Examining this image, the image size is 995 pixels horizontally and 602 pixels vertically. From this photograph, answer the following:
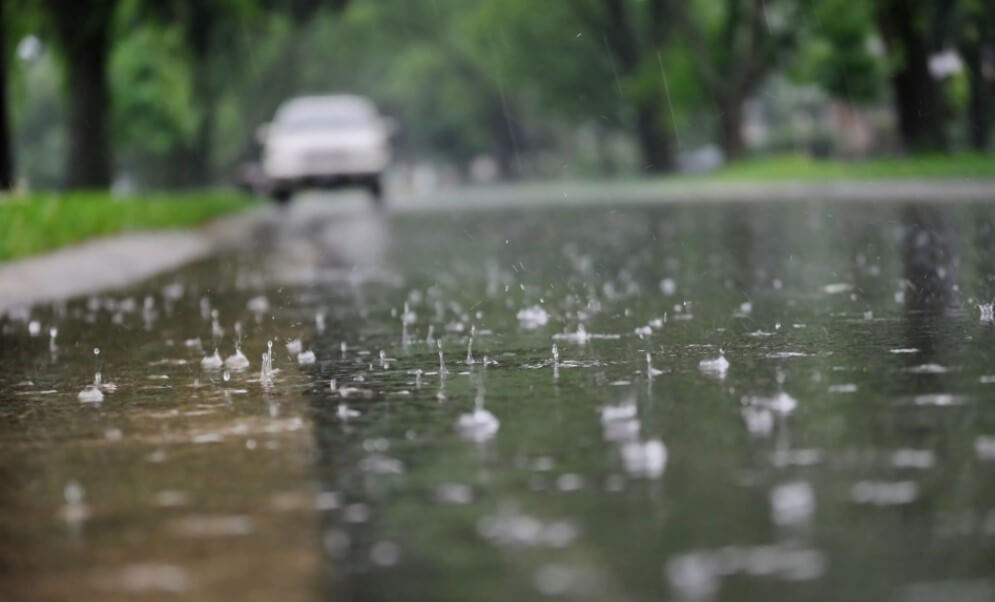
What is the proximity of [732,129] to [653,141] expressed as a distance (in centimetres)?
1864

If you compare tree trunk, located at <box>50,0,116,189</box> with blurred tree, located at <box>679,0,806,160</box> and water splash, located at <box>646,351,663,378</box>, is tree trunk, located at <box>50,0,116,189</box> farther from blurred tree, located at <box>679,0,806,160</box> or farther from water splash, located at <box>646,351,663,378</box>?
blurred tree, located at <box>679,0,806,160</box>

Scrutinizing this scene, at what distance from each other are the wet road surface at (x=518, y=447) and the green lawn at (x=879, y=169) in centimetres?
2128

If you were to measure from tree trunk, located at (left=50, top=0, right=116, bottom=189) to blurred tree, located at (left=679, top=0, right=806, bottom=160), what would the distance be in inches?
908

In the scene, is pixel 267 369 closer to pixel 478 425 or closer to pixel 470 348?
pixel 470 348

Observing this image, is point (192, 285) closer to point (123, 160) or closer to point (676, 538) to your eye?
point (676, 538)

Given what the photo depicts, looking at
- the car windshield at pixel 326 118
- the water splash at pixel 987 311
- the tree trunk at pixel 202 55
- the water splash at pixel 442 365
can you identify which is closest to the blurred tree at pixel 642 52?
the tree trunk at pixel 202 55

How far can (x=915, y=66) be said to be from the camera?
129ft

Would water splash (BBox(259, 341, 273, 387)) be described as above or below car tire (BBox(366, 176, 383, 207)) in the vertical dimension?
below

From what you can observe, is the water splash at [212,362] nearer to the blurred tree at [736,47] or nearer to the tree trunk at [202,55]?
the tree trunk at [202,55]

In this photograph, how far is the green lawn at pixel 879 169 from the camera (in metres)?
34.5

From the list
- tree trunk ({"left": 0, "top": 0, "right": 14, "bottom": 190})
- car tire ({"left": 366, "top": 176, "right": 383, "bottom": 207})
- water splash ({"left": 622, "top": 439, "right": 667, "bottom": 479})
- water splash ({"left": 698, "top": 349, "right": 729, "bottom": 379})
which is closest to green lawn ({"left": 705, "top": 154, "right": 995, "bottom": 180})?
car tire ({"left": 366, "top": 176, "right": 383, "bottom": 207})

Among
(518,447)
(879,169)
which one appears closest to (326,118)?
(879,169)

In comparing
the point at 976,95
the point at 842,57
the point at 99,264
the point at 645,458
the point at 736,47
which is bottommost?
the point at 645,458

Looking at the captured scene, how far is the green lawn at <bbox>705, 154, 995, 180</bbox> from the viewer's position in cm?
3453
